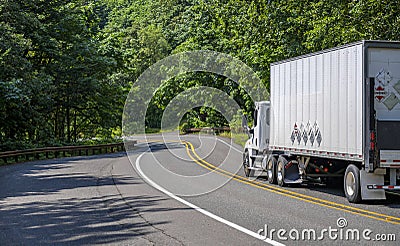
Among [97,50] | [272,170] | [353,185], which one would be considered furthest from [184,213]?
[97,50]

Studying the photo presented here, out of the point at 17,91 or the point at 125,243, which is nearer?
the point at 125,243

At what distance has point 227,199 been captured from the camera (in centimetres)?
1495

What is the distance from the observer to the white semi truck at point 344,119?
541 inches

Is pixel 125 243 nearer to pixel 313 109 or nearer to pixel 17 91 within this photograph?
pixel 313 109

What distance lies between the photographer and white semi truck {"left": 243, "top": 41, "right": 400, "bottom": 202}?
13.8m

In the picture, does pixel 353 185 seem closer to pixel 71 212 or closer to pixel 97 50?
pixel 71 212

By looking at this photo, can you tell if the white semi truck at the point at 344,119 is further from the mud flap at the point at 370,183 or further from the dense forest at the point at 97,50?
the dense forest at the point at 97,50

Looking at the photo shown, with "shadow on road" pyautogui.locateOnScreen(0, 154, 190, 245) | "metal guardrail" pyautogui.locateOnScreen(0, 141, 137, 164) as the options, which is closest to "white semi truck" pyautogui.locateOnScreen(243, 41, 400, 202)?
"shadow on road" pyautogui.locateOnScreen(0, 154, 190, 245)

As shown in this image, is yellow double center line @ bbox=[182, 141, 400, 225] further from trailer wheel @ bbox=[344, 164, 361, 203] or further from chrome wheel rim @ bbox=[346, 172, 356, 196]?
chrome wheel rim @ bbox=[346, 172, 356, 196]

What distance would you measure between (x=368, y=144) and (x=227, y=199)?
12.3 ft

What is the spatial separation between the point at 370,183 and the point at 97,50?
3610 cm

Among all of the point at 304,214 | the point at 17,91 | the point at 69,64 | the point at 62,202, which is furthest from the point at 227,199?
the point at 69,64

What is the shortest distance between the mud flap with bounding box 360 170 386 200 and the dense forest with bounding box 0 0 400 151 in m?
14.8

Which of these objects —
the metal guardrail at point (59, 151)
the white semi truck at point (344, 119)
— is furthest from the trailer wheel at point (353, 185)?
the metal guardrail at point (59, 151)
